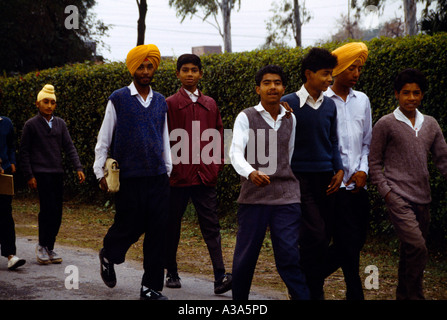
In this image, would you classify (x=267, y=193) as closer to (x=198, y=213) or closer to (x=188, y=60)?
(x=198, y=213)

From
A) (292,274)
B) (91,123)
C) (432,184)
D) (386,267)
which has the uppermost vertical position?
(91,123)

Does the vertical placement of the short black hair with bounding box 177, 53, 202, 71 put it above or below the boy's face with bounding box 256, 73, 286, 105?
above

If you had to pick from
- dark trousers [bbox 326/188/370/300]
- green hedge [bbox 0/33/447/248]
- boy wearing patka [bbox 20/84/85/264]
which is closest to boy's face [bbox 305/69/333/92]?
dark trousers [bbox 326/188/370/300]

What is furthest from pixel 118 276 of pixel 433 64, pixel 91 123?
pixel 91 123

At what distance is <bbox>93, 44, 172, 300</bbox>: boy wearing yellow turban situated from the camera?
17.3 feet

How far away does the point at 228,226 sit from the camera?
973cm

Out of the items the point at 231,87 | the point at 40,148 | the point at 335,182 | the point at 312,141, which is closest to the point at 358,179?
the point at 335,182

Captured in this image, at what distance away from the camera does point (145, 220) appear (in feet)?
17.7

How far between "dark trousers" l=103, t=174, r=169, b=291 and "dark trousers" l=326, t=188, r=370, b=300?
5.14ft

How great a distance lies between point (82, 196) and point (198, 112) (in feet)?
26.9

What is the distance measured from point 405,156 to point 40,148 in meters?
4.68

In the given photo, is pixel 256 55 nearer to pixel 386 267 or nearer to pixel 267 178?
pixel 386 267

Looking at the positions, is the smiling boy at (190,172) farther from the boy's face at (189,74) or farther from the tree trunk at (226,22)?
the tree trunk at (226,22)

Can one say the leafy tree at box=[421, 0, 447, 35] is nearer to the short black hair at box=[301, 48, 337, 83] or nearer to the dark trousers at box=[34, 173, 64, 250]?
the short black hair at box=[301, 48, 337, 83]
